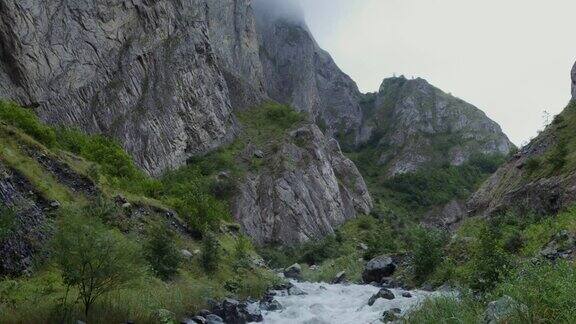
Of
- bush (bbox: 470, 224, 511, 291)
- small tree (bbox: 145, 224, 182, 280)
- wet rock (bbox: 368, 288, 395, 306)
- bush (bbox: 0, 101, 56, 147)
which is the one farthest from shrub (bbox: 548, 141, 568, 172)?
bush (bbox: 0, 101, 56, 147)

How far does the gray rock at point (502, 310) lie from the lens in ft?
35.5

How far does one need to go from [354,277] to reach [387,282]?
15.8 feet

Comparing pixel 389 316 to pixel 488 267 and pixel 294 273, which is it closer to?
pixel 488 267

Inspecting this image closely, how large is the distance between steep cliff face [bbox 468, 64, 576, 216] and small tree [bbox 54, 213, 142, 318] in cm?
2455

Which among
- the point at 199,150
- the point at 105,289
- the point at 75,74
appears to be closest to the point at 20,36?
the point at 75,74

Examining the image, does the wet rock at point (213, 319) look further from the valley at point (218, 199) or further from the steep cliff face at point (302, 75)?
the steep cliff face at point (302, 75)

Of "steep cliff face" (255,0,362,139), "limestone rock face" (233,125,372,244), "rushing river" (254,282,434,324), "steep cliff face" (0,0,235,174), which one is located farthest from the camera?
"steep cliff face" (255,0,362,139)

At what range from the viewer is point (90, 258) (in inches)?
573

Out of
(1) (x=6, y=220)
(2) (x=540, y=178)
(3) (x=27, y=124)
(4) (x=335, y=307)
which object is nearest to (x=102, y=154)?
(3) (x=27, y=124)

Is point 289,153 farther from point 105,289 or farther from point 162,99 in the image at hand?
point 105,289

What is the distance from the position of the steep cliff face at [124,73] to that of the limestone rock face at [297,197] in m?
11.5

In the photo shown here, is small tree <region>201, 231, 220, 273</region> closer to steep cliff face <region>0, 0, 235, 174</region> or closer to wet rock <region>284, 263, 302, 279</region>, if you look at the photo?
wet rock <region>284, 263, 302, 279</region>

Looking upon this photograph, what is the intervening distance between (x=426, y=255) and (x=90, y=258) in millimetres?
20267

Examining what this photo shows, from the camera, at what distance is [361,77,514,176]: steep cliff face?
481 feet
